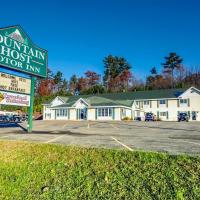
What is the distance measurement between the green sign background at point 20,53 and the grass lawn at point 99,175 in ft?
28.1

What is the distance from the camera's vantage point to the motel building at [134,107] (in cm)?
5034

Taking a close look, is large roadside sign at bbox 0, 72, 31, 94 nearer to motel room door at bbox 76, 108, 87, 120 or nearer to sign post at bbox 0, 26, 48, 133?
sign post at bbox 0, 26, 48, 133

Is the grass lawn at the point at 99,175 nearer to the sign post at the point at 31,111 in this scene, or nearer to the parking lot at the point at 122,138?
the parking lot at the point at 122,138

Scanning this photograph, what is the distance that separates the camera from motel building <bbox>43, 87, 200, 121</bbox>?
1982 inches

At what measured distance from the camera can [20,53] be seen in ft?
55.2

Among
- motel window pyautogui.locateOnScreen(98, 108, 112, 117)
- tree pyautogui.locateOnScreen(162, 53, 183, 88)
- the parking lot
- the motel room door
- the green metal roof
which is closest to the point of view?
the parking lot

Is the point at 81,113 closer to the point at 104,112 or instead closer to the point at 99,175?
the point at 104,112

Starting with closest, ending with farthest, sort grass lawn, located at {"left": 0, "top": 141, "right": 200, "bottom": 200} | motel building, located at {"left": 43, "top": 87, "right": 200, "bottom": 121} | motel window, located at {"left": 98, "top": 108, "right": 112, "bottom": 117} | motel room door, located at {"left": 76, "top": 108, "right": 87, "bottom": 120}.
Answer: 1. grass lawn, located at {"left": 0, "top": 141, "right": 200, "bottom": 200}
2. motel window, located at {"left": 98, "top": 108, "right": 112, "bottom": 117}
3. motel building, located at {"left": 43, "top": 87, "right": 200, "bottom": 121}
4. motel room door, located at {"left": 76, "top": 108, "right": 87, "bottom": 120}

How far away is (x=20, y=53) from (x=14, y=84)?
212 centimetres

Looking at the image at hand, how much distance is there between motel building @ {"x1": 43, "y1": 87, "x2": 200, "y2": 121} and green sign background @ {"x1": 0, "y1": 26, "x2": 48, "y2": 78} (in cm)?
3154

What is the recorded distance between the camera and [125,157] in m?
8.00

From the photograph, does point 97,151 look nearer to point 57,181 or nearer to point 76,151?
point 76,151

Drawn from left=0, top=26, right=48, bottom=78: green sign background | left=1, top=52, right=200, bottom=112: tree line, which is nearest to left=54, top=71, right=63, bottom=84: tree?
left=1, top=52, right=200, bottom=112: tree line

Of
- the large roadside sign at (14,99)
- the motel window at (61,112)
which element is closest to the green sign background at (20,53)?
the large roadside sign at (14,99)
